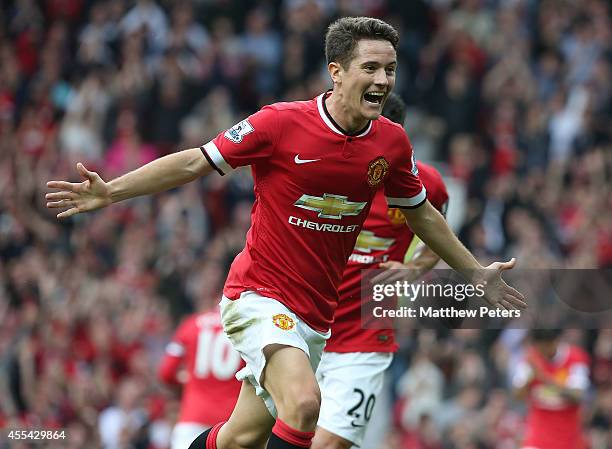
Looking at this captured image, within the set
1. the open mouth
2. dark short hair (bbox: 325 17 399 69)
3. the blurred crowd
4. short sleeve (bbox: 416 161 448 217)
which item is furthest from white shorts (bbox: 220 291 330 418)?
the blurred crowd

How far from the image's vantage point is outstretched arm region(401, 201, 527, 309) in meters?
7.48

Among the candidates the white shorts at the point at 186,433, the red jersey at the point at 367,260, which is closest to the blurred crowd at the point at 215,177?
the white shorts at the point at 186,433

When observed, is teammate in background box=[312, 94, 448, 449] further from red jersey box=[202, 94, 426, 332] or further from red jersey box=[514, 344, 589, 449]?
red jersey box=[514, 344, 589, 449]

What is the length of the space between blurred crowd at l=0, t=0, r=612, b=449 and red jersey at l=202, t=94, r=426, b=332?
19.9ft

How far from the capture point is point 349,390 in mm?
8586

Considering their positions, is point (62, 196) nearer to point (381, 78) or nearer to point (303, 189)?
point (303, 189)

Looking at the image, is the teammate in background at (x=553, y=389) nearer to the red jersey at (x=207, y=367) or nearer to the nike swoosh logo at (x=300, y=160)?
the red jersey at (x=207, y=367)

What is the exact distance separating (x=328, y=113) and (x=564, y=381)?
5831 mm

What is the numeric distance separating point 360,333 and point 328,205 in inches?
71.7

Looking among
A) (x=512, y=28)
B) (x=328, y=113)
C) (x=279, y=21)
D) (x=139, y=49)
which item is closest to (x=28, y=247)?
(x=139, y=49)

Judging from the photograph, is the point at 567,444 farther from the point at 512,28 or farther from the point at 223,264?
the point at 512,28

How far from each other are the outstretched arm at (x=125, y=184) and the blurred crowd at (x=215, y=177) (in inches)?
251

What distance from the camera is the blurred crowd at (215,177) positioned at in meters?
14.9

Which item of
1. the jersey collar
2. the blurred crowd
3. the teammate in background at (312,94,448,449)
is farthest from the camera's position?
the blurred crowd
